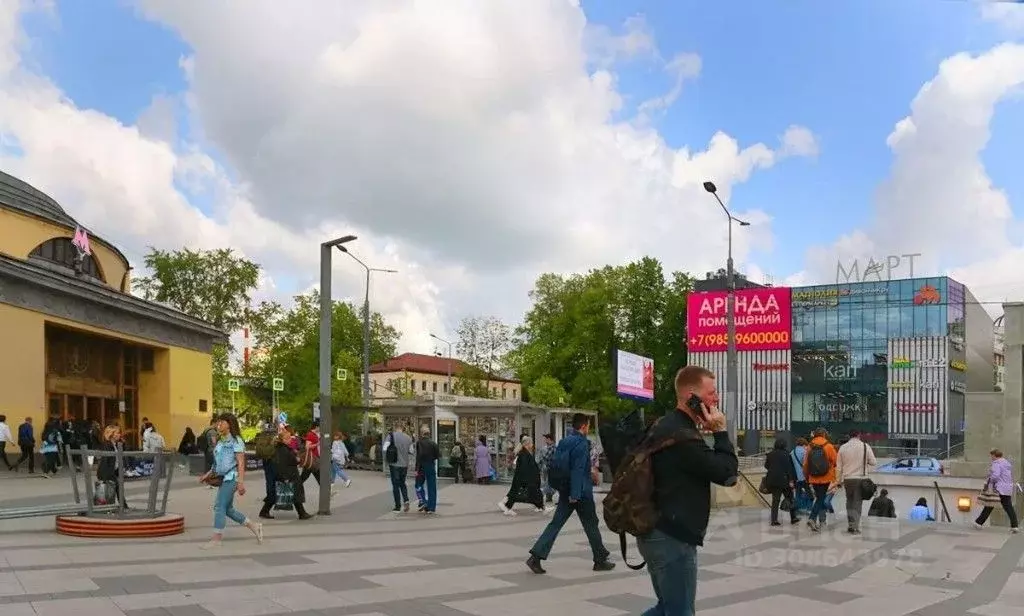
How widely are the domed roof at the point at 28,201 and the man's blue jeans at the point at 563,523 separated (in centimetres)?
2829

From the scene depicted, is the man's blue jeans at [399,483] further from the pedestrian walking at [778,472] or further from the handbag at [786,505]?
the handbag at [786,505]

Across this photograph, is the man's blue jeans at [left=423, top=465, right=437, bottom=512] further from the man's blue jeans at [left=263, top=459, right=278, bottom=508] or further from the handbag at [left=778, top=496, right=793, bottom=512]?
the handbag at [left=778, top=496, right=793, bottom=512]

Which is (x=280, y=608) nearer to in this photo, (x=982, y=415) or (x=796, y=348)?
(x=982, y=415)

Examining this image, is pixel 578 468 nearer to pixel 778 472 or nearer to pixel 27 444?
pixel 778 472

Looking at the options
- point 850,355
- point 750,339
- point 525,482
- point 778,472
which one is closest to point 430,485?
point 525,482

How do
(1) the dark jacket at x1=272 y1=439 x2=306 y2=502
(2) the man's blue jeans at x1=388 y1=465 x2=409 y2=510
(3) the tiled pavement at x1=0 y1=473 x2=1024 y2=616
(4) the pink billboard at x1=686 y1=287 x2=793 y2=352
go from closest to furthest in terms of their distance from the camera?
1. (3) the tiled pavement at x1=0 y1=473 x2=1024 y2=616
2. (1) the dark jacket at x1=272 y1=439 x2=306 y2=502
3. (2) the man's blue jeans at x1=388 y1=465 x2=409 y2=510
4. (4) the pink billboard at x1=686 y1=287 x2=793 y2=352

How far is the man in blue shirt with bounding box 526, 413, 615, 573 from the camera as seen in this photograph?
32.4 ft

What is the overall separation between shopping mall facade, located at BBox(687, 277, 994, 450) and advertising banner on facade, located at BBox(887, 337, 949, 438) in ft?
0.29

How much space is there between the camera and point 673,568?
15.3ft

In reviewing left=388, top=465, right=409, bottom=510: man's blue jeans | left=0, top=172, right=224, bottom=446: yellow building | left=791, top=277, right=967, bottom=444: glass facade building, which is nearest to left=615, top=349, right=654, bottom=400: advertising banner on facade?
left=388, top=465, right=409, bottom=510: man's blue jeans

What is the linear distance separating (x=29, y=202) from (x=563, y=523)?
101 ft

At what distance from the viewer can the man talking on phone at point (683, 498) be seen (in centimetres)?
459

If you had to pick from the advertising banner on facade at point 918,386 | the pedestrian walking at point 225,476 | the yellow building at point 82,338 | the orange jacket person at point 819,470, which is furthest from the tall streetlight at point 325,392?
the advertising banner on facade at point 918,386

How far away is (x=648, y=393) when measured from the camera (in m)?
37.9
